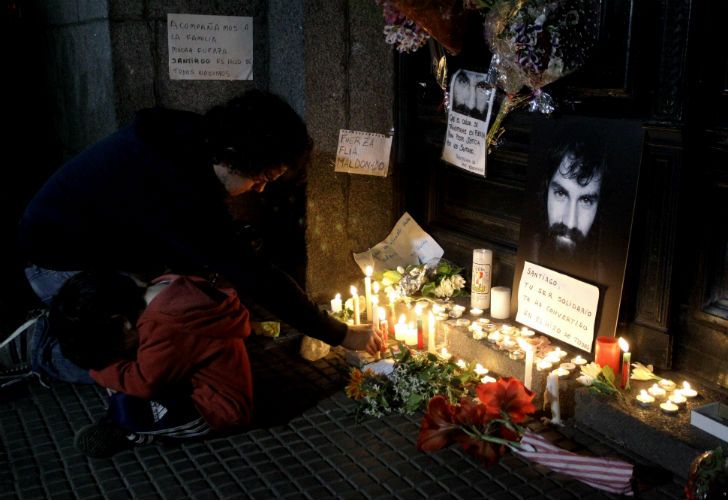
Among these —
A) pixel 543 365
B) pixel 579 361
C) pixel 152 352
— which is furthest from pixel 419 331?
pixel 152 352

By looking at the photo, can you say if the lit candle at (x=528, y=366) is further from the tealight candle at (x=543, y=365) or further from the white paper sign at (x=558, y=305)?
the white paper sign at (x=558, y=305)

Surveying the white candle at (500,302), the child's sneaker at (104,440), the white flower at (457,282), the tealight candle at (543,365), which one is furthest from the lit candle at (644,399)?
the child's sneaker at (104,440)

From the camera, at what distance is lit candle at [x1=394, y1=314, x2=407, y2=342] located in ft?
17.3

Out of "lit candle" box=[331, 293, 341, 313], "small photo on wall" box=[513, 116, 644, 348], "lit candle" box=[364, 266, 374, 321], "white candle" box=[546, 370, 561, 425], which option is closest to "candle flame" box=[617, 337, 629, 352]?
"small photo on wall" box=[513, 116, 644, 348]

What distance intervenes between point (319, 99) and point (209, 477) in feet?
9.15

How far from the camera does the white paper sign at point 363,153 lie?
5812 mm

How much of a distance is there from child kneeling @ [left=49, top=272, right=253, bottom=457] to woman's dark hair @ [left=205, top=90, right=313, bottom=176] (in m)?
0.73

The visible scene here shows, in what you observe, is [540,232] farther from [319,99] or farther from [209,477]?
[209,477]

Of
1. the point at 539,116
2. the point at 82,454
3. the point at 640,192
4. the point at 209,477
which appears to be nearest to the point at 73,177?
the point at 82,454

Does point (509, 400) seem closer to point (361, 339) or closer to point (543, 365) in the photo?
point (543, 365)

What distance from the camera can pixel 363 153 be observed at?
→ 19.3 feet

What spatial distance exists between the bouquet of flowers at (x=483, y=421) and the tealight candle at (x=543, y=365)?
206 millimetres

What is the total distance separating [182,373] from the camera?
4117mm

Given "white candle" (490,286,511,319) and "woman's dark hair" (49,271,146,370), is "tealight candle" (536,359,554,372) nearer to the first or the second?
"white candle" (490,286,511,319)
